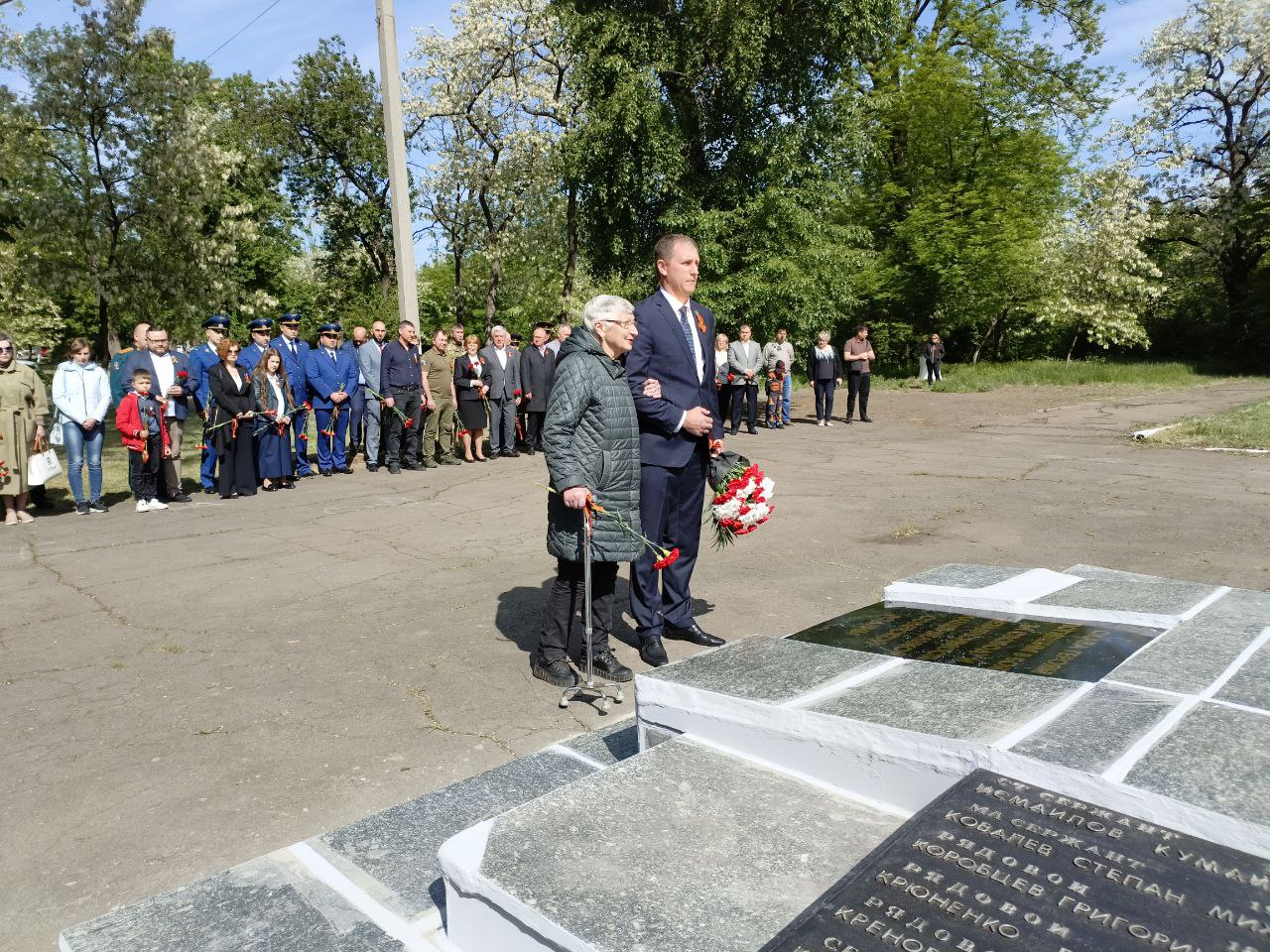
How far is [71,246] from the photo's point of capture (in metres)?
20.5

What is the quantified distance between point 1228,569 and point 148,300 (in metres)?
21.9

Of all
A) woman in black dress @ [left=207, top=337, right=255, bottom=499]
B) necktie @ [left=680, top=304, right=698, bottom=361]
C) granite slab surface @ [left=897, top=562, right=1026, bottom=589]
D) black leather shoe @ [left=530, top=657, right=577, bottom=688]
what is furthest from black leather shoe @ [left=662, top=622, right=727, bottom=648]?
woman in black dress @ [left=207, top=337, right=255, bottom=499]

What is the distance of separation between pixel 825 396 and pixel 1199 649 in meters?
15.6

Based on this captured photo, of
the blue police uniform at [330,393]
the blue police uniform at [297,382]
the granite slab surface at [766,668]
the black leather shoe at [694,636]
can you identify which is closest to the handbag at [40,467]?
the blue police uniform at [297,382]

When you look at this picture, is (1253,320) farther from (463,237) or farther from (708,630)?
(708,630)

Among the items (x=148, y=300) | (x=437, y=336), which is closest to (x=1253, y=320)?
(x=437, y=336)

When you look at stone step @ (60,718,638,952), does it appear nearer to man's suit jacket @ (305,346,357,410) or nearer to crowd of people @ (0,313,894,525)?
crowd of people @ (0,313,894,525)

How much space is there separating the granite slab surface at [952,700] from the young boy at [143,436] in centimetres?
908

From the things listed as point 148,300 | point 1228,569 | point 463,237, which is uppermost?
point 463,237

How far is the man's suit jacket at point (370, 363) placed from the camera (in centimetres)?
1287

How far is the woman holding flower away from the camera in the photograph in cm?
1104

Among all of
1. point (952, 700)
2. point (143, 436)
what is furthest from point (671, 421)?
point (143, 436)

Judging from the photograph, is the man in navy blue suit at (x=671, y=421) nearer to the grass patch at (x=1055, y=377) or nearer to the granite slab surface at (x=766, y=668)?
the granite slab surface at (x=766, y=668)

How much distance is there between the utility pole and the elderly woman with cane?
30.5ft
